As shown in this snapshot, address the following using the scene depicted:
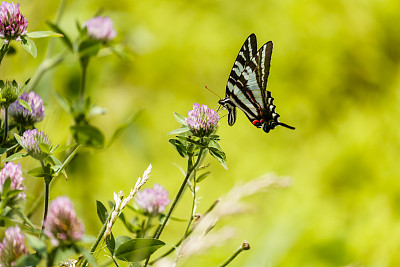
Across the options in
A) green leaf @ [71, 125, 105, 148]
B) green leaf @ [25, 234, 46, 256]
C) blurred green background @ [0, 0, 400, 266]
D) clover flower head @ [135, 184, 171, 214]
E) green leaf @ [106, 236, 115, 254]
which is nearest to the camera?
green leaf @ [25, 234, 46, 256]

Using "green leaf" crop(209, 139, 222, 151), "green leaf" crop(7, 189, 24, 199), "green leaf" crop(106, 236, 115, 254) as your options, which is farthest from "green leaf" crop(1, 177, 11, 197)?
"green leaf" crop(209, 139, 222, 151)

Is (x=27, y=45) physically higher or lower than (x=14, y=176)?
higher

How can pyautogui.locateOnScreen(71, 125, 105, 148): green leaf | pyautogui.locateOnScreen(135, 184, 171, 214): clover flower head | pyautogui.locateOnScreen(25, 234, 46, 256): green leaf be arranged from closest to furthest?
1. pyautogui.locateOnScreen(25, 234, 46, 256): green leaf
2. pyautogui.locateOnScreen(135, 184, 171, 214): clover flower head
3. pyautogui.locateOnScreen(71, 125, 105, 148): green leaf

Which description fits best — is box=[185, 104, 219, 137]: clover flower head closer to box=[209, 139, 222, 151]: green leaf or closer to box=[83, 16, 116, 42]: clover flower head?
box=[209, 139, 222, 151]: green leaf

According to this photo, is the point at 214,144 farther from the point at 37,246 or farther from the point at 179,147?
the point at 37,246

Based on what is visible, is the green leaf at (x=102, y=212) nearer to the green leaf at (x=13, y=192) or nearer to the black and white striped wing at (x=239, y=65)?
the green leaf at (x=13, y=192)

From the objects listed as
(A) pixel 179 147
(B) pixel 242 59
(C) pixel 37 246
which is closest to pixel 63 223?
(C) pixel 37 246
